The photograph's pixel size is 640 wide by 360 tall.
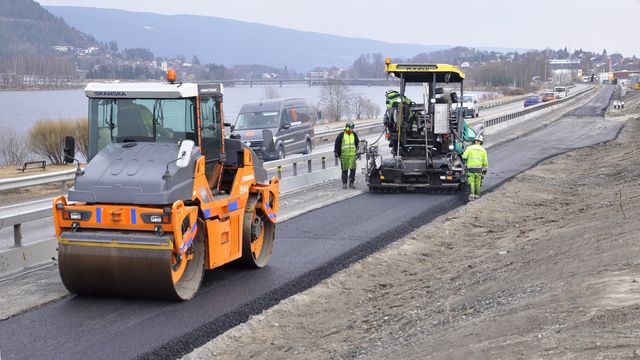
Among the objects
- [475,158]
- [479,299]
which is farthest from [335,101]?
[479,299]

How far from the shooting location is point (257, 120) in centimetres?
2848

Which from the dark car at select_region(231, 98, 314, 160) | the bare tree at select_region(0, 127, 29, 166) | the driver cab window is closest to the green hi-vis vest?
the dark car at select_region(231, 98, 314, 160)

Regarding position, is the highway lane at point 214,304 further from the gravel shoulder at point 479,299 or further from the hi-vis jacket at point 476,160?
the hi-vis jacket at point 476,160

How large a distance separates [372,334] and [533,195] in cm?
1190

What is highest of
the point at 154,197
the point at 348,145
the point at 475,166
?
the point at 154,197

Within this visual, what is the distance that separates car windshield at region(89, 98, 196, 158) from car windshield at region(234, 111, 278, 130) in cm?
1826

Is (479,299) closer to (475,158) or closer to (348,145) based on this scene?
(475,158)

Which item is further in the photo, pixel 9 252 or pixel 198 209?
pixel 9 252

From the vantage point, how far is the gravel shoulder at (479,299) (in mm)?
6598

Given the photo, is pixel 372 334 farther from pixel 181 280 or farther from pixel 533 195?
pixel 533 195

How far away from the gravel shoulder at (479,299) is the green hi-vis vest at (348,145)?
497cm

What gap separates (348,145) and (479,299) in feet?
39.3

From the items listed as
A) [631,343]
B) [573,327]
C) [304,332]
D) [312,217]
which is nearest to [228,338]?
[304,332]

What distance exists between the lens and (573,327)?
655 cm
